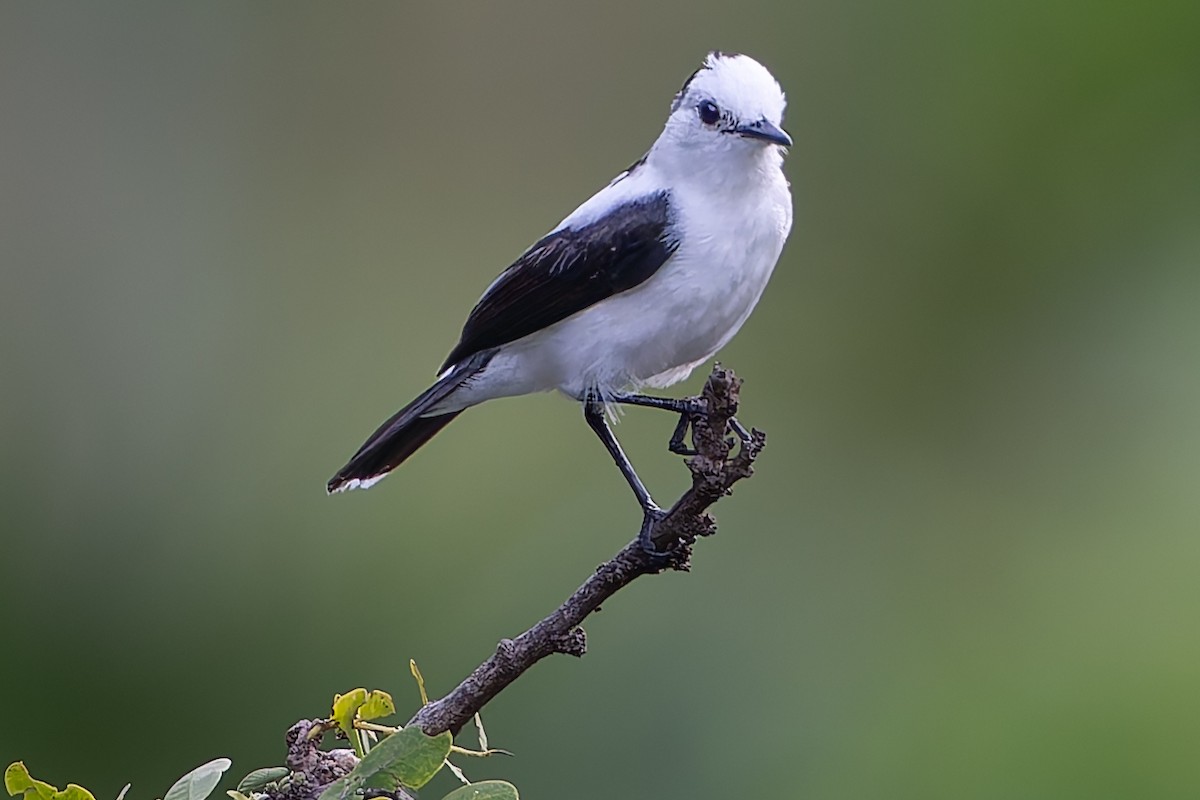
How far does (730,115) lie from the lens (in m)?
1.83

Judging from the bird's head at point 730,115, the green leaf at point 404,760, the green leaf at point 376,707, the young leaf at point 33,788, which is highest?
the bird's head at point 730,115

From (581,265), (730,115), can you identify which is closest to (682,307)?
(581,265)

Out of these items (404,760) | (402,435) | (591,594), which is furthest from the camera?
(402,435)

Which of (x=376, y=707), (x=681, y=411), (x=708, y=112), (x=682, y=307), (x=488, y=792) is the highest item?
(x=708, y=112)

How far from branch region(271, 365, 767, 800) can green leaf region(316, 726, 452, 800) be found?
9 cm

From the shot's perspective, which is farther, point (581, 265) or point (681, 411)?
point (581, 265)

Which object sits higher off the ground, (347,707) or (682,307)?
(682,307)

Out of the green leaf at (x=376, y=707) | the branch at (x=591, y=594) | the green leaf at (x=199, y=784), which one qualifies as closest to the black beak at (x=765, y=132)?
the branch at (x=591, y=594)

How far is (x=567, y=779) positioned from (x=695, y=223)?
1.36 metres

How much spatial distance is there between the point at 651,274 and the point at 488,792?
961mm

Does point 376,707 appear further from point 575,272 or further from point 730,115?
point 730,115

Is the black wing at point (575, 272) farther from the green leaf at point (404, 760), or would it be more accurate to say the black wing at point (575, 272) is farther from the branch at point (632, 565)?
the green leaf at point (404, 760)

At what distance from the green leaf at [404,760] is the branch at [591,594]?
88 millimetres

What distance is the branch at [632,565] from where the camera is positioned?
3.68 feet
